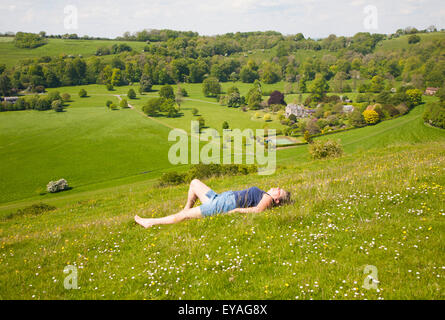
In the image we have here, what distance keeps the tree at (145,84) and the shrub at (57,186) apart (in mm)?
116423

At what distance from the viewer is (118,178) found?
219 feet

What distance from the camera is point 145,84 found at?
172 meters

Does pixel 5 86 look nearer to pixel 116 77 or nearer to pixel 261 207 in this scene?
pixel 116 77

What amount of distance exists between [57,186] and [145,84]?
125 m

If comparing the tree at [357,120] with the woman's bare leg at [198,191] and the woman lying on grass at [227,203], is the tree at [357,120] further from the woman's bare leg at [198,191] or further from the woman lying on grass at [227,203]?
the woman's bare leg at [198,191]

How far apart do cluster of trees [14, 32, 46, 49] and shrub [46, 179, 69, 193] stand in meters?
182

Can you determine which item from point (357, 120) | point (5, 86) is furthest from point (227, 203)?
point (5, 86)

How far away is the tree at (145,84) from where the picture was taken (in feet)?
550

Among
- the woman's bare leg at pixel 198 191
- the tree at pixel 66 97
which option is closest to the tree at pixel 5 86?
the tree at pixel 66 97

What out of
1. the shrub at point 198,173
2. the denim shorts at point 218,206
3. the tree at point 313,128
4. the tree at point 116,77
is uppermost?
the tree at point 116,77

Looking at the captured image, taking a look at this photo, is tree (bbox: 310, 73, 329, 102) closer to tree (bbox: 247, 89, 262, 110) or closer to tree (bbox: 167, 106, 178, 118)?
tree (bbox: 247, 89, 262, 110)

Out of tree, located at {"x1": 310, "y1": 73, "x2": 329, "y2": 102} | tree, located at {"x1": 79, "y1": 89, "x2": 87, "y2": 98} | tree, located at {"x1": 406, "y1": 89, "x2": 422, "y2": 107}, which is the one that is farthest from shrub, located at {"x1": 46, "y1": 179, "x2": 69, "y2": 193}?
tree, located at {"x1": 310, "y1": 73, "x2": 329, "y2": 102}
